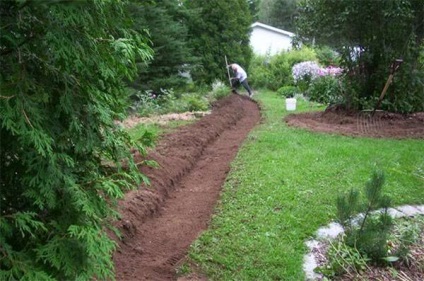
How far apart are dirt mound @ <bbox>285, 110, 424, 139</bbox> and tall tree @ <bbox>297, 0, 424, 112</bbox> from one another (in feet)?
1.31

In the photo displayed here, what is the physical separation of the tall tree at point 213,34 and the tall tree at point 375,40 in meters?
8.06

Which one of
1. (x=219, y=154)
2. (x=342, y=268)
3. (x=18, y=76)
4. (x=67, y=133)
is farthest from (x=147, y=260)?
(x=219, y=154)

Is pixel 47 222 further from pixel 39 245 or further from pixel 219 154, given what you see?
pixel 219 154

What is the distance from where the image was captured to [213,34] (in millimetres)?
20047

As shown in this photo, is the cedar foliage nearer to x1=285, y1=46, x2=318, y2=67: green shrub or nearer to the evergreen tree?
the evergreen tree

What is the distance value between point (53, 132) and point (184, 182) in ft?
14.2

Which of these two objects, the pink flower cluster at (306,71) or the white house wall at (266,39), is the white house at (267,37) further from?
the pink flower cluster at (306,71)

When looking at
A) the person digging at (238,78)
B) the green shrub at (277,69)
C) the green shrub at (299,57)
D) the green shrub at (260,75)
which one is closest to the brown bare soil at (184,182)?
the person digging at (238,78)

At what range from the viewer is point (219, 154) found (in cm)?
823

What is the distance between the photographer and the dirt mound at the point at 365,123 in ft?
31.4

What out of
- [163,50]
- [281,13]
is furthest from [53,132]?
[281,13]

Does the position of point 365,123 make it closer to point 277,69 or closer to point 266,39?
point 277,69

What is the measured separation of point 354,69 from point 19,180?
10693mm

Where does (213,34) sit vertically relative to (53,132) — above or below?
below
